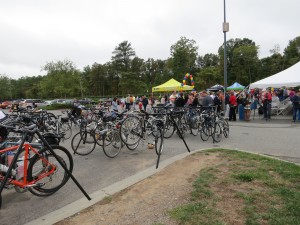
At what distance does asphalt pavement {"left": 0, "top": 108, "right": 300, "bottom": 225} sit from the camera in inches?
135

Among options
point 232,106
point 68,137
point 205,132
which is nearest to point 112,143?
point 205,132

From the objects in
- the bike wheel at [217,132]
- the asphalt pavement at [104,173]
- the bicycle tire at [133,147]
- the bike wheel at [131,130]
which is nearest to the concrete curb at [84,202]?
the asphalt pavement at [104,173]

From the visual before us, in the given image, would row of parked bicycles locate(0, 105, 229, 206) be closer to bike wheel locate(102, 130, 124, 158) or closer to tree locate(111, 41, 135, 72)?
bike wheel locate(102, 130, 124, 158)

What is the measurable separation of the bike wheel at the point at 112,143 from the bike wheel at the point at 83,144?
1.49ft

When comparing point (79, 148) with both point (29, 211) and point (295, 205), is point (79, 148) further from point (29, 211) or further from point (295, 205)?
point (295, 205)

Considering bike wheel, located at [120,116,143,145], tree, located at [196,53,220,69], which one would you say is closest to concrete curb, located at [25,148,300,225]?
bike wheel, located at [120,116,143,145]

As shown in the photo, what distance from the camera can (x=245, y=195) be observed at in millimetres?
3432

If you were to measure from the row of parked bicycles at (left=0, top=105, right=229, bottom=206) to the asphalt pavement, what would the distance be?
9.4 inches

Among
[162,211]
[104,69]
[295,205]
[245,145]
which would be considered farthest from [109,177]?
[104,69]

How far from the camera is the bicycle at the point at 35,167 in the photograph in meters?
3.62

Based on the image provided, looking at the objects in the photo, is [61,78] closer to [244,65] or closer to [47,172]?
[47,172]

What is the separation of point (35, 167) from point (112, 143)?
268cm

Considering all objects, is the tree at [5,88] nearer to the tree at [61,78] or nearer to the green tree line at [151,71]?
the green tree line at [151,71]

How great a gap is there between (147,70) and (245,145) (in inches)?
3396
